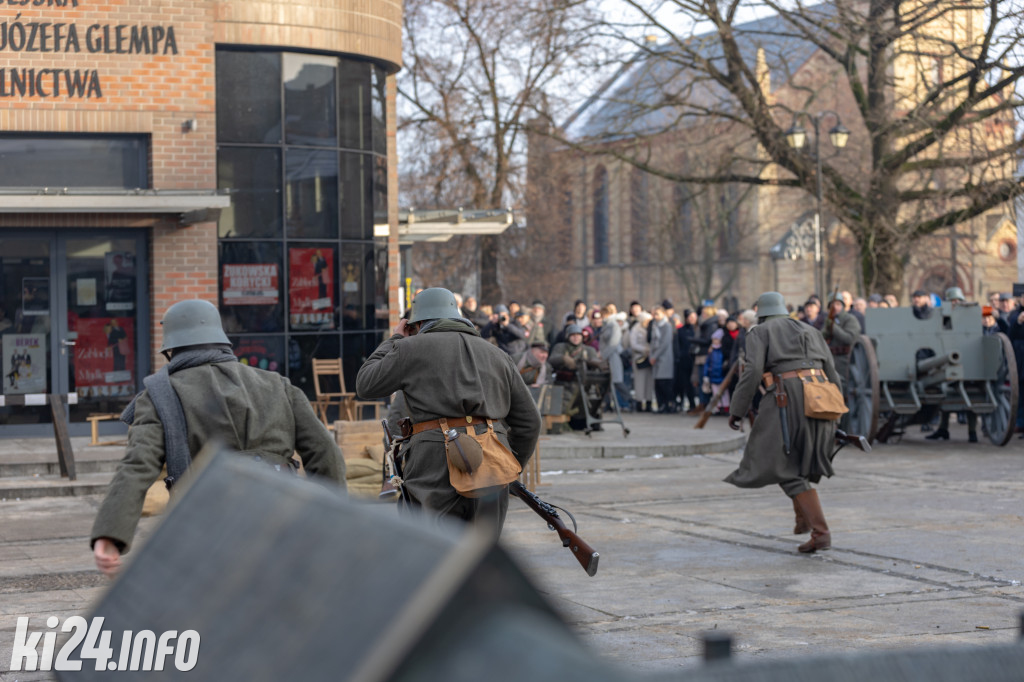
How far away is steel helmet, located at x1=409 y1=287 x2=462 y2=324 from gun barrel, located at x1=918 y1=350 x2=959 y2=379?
10.4 metres

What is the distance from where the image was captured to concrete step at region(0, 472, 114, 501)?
38.0 ft

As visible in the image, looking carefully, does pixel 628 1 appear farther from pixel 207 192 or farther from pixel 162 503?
pixel 162 503

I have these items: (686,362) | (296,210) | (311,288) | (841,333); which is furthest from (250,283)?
(686,362)

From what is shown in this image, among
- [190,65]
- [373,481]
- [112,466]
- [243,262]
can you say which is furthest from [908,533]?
[190,65]

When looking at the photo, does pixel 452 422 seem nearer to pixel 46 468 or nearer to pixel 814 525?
pixel 814 525

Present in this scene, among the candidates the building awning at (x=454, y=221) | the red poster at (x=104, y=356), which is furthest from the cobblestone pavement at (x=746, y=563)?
the building awning at (x=454, y=221)

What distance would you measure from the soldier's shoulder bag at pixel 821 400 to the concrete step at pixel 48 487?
6.71 m

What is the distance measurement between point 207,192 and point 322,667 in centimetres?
1325

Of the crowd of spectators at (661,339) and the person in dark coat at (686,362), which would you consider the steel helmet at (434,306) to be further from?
the person in dark coat at (686,362)

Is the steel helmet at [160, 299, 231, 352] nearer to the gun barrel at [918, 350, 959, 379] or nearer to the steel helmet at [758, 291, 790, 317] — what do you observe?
the steel helmet at [758, 291, 790, 317]

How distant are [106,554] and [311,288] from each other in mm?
12247

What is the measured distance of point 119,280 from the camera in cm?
1516

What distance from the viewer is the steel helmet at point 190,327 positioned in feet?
14.2

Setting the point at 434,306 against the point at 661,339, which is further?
the point at 661,339
